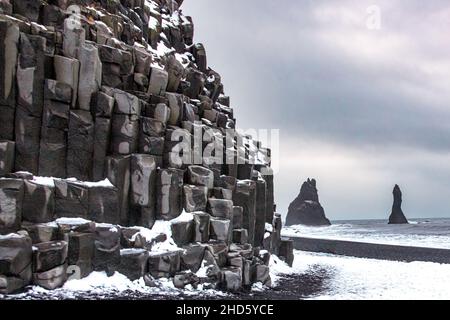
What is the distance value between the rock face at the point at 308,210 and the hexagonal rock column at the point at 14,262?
521ft

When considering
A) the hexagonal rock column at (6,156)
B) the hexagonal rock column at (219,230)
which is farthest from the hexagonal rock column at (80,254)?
the hexagonal rock column at (219,230)

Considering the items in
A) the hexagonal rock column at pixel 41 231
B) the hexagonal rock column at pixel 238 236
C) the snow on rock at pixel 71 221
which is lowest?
the hexagonal rock column at pixel 238 236

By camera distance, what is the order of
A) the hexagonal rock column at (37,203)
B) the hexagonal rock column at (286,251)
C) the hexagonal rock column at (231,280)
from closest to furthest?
the hexagonal rock column at (37,203), the hexagonal rock column at (231,280), the hexagonal rock column at (286,251)

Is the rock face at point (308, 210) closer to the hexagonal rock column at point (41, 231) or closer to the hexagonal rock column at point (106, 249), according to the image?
the hexagonal rock column at point (106, 249)

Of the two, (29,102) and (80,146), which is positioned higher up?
(29,102)

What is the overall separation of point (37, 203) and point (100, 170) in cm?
355

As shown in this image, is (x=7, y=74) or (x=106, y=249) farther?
(x=106, y=249)

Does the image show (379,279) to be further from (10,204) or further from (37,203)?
(10,204)

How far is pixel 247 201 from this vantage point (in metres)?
27.2

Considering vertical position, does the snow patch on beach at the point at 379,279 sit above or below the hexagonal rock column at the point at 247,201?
below

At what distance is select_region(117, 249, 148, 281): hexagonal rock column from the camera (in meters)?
19.1

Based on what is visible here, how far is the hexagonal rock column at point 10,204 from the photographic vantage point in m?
16.6

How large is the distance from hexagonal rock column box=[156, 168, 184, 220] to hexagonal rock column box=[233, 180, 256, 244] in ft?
18.4

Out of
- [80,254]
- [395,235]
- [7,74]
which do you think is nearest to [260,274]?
[80,254]
